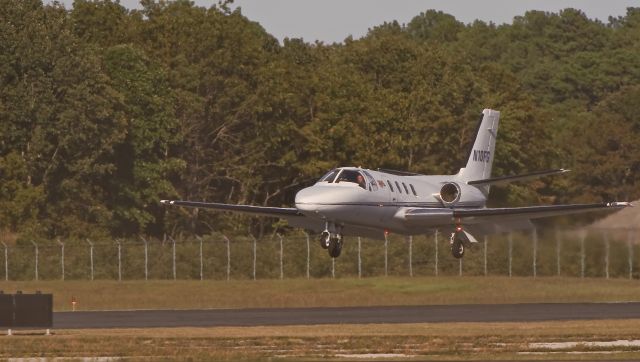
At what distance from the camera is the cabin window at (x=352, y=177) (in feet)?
197

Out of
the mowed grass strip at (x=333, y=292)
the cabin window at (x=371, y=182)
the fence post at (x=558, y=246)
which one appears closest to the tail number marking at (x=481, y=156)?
the fence post at (x=558, y=246)

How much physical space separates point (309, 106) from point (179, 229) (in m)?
14.0

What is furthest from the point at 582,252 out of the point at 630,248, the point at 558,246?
the point at 558,246

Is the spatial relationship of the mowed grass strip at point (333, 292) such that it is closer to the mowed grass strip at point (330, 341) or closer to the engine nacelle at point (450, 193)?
the engine nacelle at point (450, 193)

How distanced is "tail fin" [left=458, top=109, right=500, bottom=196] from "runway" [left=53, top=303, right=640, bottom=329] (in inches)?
237

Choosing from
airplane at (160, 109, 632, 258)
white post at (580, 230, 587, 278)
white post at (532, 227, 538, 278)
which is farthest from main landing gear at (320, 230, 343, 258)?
white post at (532, 227, 538, 278)

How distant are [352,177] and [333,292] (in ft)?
92.7

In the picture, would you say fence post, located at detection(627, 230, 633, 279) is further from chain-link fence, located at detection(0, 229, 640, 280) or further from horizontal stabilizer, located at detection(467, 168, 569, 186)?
horizontal stabilizer, located at detection(467, 168, 569, 186)

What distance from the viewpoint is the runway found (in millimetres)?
69750

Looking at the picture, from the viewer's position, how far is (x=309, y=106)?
411ft

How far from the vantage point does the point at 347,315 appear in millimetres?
74500

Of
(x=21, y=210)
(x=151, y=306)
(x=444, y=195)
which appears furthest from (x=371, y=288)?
(x=21, y=210)

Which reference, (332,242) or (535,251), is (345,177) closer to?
(332,242)

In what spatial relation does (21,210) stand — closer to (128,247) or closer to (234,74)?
(128,247)
